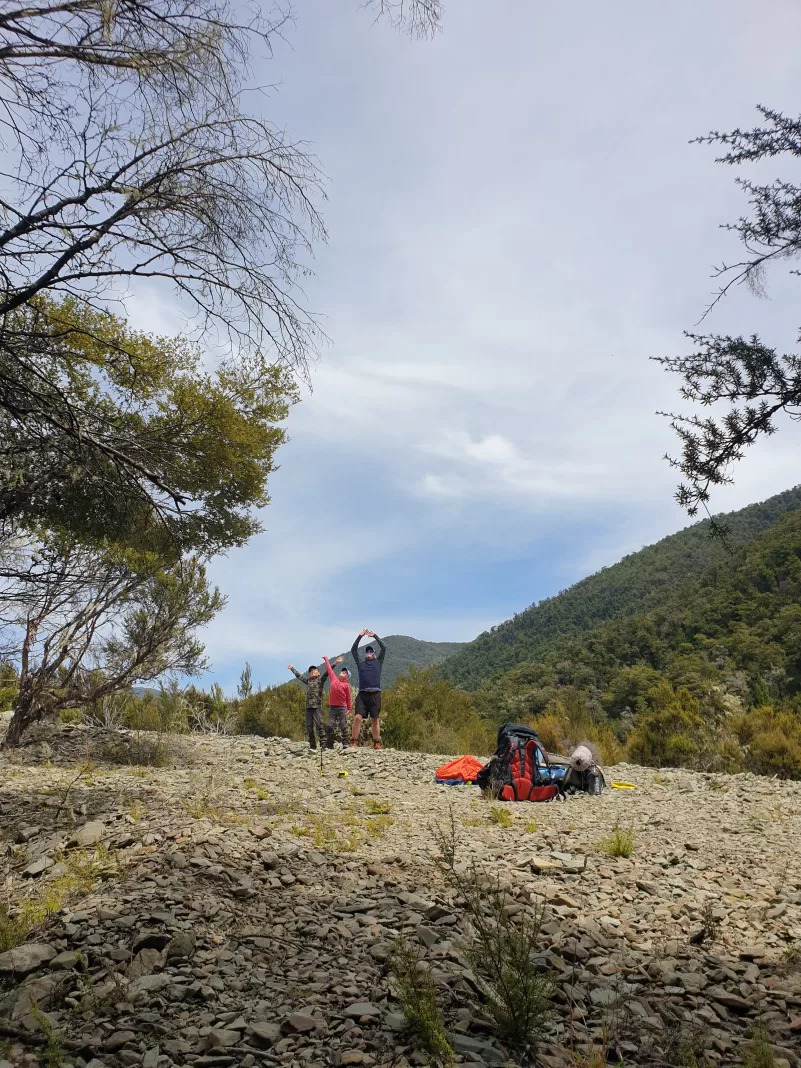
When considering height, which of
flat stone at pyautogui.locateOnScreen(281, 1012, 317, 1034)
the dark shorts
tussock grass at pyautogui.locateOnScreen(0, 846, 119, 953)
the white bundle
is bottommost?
flat stone at pyautogui.locateOnScreen(281, 1012, 317, 1034)

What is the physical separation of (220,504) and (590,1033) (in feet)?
32.9

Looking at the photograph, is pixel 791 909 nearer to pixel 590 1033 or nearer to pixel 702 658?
pixel 590 1033

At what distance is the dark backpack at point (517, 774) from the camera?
787cm

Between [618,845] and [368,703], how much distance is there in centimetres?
732

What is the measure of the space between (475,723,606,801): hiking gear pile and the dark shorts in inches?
159

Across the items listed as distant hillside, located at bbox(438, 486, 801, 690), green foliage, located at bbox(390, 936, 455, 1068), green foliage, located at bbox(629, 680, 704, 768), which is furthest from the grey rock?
distant hillside, located at bbox(438, 486, 801, 690)

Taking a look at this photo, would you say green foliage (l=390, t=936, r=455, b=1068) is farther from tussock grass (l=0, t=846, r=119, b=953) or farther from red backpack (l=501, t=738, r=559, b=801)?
red backpack (l=501, t=738, r=559, b=801)

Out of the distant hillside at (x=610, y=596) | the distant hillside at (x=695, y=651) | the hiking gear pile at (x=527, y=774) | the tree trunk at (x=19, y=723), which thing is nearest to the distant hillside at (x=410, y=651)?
the distant hillside at (x=610, y=596)

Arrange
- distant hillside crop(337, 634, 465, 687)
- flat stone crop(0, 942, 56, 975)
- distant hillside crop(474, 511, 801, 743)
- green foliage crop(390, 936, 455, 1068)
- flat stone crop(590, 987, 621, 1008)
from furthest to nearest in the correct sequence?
1. distant hillside crop(337, 634, 465, 687)
2. distant hillside crop(474, 511, 801, 743)
3. flat stone crop(0, 942, 56, 975)
4. flat stone crop(590, 987, 621, 1008)
5. green foliage crop(390, 936, 455, 1068)

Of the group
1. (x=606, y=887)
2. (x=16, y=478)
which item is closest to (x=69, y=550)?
(x=16, y=478)

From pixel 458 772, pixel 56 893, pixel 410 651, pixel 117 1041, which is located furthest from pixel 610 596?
pixel 117 1041

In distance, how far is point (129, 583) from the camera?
1212 centimetres

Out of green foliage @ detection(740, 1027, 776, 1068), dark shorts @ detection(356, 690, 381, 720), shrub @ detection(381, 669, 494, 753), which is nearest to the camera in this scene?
green foliage @ detection(740, 1027, 776, 1068)

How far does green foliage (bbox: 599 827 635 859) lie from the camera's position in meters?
5.20
